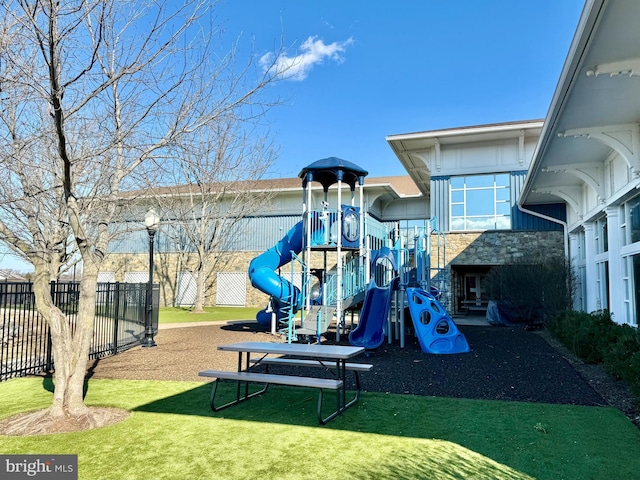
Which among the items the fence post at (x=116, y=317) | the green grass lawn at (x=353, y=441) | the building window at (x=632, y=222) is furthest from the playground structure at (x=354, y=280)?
the green grass lawn at (x=353, y=441)

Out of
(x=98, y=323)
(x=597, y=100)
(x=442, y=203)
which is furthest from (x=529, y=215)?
(x=98, y=323)

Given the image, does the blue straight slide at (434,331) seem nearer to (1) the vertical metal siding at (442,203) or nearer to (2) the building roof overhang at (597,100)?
(2) the building roof overhang at (597,100)

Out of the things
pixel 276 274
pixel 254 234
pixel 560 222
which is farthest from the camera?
pixel 254 234

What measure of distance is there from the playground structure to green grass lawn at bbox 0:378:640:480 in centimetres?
447

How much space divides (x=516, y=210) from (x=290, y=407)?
612 inches

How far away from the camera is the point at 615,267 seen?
9273 millimetres

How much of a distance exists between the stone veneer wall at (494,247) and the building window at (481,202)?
0.40 meters

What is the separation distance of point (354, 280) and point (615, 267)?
5948mm

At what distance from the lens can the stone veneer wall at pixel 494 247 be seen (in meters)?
18.0

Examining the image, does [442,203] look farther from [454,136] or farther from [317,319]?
[317,319]

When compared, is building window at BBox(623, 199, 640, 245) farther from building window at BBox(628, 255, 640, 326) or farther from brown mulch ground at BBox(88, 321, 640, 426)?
brown mulch ground at BBox(88, 321, 640, 426)

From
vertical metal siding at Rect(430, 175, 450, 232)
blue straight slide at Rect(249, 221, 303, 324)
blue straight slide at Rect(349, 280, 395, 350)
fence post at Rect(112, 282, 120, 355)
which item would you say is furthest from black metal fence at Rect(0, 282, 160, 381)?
vertical metal siding at Rect(430, 175, 450, 232)

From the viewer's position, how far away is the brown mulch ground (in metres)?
6.36

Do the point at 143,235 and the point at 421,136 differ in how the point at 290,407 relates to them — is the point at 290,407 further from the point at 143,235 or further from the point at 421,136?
the point at 143,235
